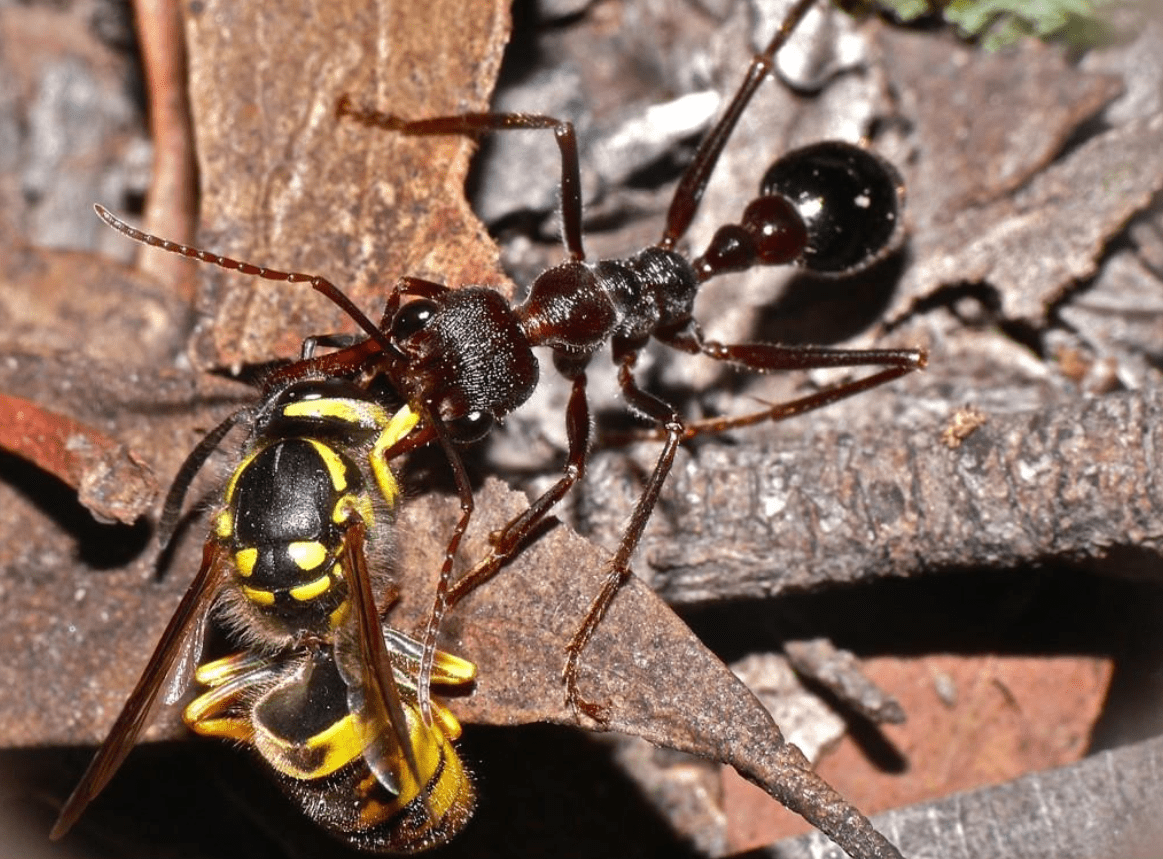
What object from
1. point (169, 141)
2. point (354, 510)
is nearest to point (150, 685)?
point (354, 510)

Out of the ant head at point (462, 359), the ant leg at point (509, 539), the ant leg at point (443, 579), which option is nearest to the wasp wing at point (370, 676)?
the ant leg at point (443, 579)

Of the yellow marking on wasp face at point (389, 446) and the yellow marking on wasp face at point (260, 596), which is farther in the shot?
the yellow marking on wasp face at point (389, 446)

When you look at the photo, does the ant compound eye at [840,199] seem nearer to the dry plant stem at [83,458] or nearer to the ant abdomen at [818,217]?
the ant abdomen at [818,217]

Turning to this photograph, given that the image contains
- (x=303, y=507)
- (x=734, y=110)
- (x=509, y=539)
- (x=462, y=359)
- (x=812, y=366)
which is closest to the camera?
(x=303, y=507)

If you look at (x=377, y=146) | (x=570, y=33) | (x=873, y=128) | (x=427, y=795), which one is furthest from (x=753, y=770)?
(x=570, y=33)

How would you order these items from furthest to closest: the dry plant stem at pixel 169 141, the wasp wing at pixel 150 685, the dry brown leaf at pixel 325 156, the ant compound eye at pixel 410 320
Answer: the dry plant stem at pixel 169 141, the dry brown leaf at pixel 325 156, the ant compound eye at pixel 410 320, the wasp wing at pixel 150 685

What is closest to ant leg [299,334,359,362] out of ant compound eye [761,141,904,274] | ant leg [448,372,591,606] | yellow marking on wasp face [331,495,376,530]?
yellow marking on wasp face [331,495,376,530]

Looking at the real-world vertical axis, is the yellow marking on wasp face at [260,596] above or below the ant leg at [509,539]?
below

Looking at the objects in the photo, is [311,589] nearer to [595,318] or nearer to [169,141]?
[595,318]
